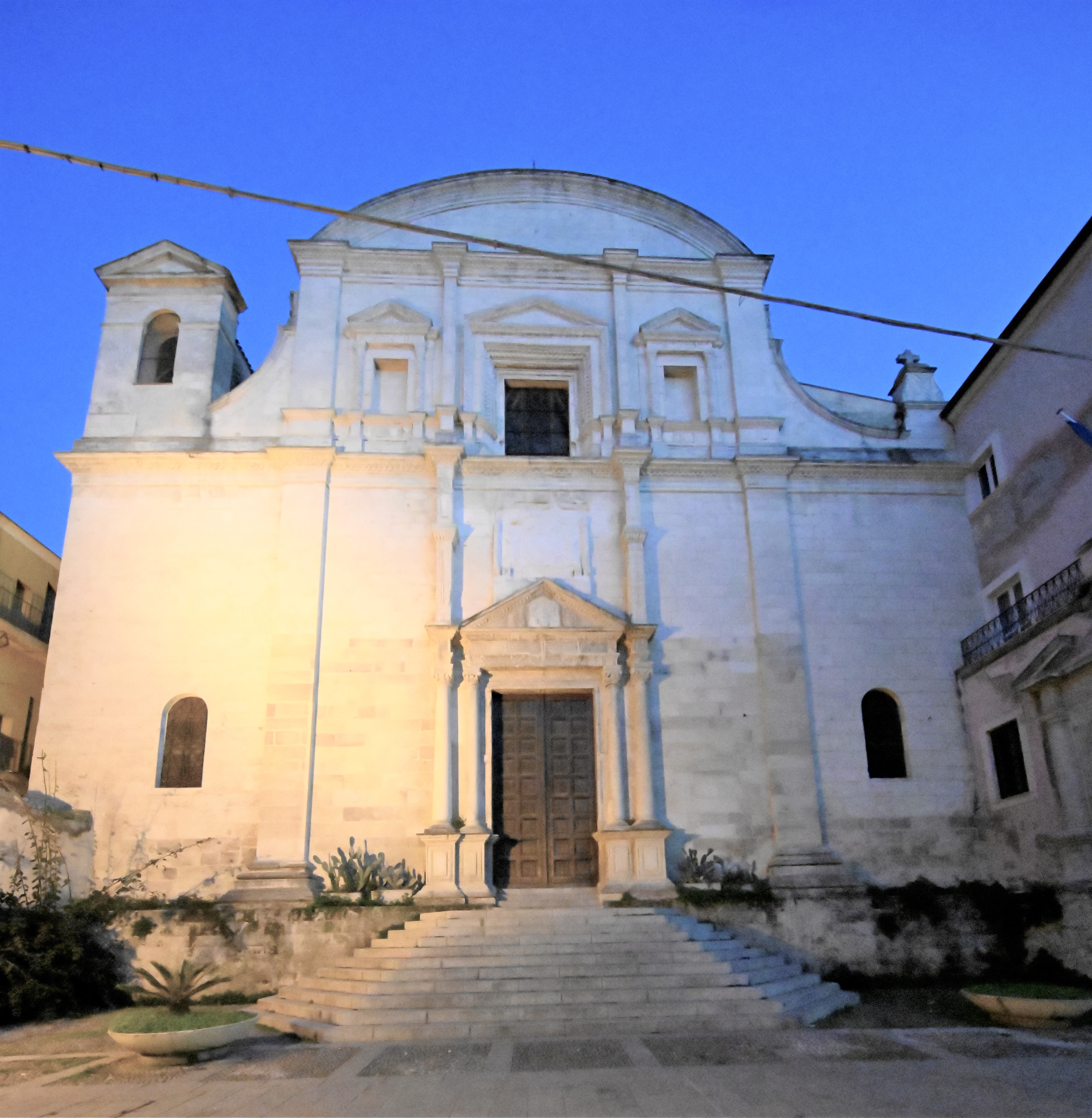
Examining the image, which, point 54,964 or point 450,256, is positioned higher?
point 450,256

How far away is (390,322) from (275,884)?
9.85m

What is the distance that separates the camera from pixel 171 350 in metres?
19.5

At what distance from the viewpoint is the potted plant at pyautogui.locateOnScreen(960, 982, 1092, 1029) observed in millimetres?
11281

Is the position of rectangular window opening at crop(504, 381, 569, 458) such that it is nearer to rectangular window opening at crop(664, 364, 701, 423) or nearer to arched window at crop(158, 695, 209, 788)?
rectangular window opening at crop(664, 364, 701, 423)

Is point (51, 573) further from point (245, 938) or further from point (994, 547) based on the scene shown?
point (994, 547)

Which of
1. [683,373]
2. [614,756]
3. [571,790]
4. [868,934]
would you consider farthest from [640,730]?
[683,373]

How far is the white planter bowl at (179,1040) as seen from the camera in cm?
994

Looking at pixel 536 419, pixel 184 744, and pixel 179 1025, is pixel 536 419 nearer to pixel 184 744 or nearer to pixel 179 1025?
pixel 184 744

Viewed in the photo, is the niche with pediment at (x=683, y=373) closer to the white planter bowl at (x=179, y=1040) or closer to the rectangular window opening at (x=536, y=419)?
the rectangular window opening at (x=536, y=419)

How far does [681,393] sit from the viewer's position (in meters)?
19.6

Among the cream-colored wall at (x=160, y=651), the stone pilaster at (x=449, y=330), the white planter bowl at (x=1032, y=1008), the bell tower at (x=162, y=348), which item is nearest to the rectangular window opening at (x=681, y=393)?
the stone pilaster at (x=449, y=330)

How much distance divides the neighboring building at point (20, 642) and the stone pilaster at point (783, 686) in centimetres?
1216

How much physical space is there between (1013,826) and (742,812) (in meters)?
4.06

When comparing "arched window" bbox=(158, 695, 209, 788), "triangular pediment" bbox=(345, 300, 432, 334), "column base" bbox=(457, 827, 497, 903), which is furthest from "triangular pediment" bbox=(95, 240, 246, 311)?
"column base" bbox=(457, 827, 497, 903)
